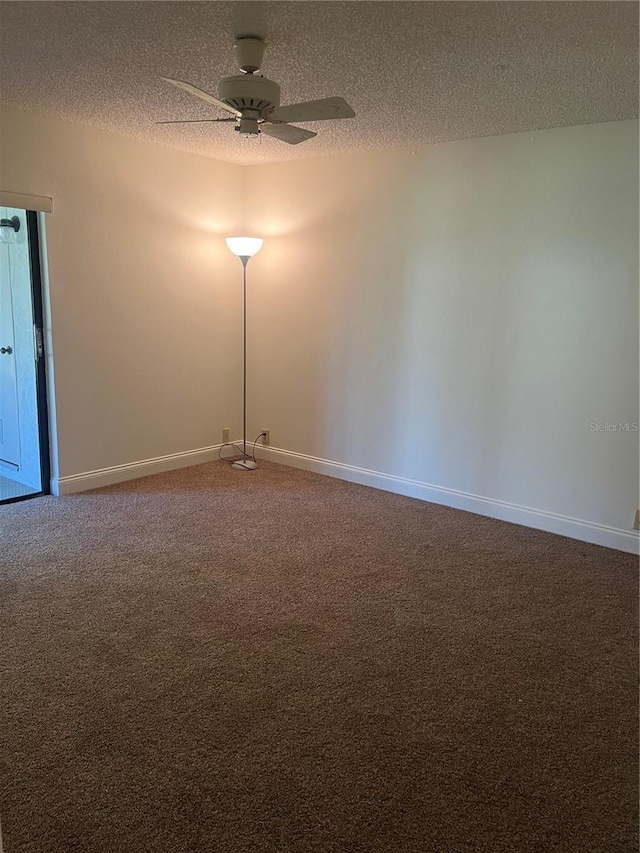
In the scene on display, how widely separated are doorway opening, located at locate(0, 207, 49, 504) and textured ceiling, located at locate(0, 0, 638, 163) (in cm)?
91

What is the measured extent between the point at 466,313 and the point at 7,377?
11.2 feet

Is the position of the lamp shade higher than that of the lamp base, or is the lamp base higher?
the lamp shade

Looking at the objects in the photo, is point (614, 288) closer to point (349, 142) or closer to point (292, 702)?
point (349, 142)

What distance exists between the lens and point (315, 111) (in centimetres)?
249

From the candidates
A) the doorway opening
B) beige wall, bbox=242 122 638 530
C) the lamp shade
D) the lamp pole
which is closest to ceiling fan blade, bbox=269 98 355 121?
beige wall, bbox=242 122 638 530

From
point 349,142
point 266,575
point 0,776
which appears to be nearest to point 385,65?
point 349,142

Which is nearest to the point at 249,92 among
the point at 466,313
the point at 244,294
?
the point at 466,313

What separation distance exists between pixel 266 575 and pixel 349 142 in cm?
291

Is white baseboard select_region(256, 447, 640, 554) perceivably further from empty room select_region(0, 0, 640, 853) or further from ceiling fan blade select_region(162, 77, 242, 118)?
ceiling fan blade select_region(162, 77, 242, 118)

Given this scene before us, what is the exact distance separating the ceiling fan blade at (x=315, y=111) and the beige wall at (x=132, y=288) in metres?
1.97

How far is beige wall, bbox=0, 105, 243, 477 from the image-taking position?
3.91m

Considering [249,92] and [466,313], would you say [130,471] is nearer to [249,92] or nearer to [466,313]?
[466,313]

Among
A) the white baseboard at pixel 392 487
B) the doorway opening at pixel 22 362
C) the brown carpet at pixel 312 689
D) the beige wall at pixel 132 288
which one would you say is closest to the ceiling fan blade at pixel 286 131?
the beige wall at pixel 132 288

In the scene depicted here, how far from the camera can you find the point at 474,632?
2619 mm
